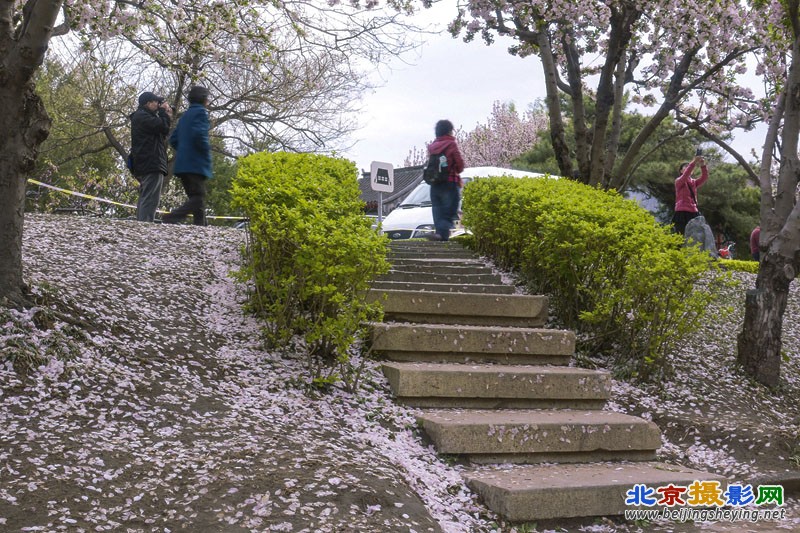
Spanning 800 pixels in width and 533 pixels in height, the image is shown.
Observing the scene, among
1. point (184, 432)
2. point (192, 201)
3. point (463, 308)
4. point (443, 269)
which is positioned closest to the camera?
point (184, 432)

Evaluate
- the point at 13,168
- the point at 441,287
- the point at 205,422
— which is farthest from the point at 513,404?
the point at 13,168

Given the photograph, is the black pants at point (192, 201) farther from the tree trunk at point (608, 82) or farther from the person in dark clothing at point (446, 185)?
the tree trunk at point (608, 82)

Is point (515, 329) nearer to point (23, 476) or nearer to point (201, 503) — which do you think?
point (201, 503)

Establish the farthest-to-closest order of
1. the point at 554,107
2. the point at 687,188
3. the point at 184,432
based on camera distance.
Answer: the point at 687,188 → the point at 554,107 → the point at 184,432

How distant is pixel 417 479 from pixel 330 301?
135cm

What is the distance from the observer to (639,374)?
6500 millimetres

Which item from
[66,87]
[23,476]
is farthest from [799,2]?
[66,87]

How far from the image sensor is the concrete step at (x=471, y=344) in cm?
591

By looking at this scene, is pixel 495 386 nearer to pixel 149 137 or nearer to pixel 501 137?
pixel 149 137

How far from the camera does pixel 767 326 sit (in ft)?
23.6

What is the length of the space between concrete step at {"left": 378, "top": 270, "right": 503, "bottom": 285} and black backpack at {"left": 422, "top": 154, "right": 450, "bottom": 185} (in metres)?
2.61

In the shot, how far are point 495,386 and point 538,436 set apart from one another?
0.65 metres

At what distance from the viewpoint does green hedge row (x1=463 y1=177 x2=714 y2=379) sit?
634 centimetres

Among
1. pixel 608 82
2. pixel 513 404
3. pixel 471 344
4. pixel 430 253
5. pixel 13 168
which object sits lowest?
pixel 513 404
